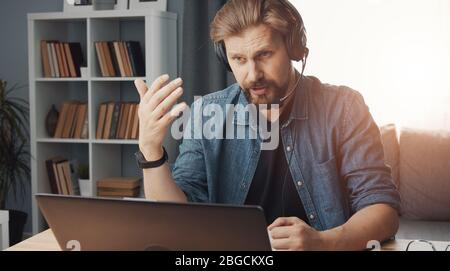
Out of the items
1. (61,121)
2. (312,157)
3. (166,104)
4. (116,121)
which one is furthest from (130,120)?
(166,104)

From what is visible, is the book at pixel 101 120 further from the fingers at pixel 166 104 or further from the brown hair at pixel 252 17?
the fingers at pixel 166 104

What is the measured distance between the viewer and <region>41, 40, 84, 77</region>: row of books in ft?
10.1

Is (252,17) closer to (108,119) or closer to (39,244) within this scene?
(39,244)

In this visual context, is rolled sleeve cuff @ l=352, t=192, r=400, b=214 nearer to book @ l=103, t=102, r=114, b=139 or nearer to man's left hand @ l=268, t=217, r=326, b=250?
man's left hand @ l=268, t=217, r=326, b=250

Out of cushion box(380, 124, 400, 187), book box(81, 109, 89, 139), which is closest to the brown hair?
cushion box(380, 124, 400, 187)

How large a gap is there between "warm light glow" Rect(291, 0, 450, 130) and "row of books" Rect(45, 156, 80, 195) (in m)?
1.49

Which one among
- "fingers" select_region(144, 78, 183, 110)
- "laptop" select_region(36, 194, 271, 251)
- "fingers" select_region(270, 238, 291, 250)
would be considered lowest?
"fingers" select_region(270, 238, 291, 250)

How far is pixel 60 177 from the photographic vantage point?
124 inches

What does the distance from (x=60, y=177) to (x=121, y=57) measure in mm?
766

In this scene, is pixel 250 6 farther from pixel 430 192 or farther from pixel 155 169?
pixel 430 192

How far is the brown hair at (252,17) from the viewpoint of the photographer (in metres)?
1.61

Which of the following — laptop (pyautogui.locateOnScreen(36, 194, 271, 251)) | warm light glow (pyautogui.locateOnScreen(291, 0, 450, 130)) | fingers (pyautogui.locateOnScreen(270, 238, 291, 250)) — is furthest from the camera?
warm light glow (pyautogui.locateOnScreen(291, 0, 450, 130))

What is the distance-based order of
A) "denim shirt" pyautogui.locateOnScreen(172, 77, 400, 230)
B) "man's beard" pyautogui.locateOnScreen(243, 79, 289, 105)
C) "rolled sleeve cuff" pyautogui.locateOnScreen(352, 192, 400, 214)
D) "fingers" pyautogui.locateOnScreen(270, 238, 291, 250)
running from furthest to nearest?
1. "man's beard" pyautogui.locateOnScreen(243, 79, 289, 105)
2. "denim shirt" pyautogui.locateOnScreen(172, 77, 400, 230)
3. "rolled sleeve cuff" pyautogui.locateOnScreen(352, 192, 400, 214)
4. "fingers" pyautogui.locateOnScreen(270, 238, 291, 250)

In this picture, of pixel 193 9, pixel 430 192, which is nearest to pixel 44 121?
pixel 193 9
